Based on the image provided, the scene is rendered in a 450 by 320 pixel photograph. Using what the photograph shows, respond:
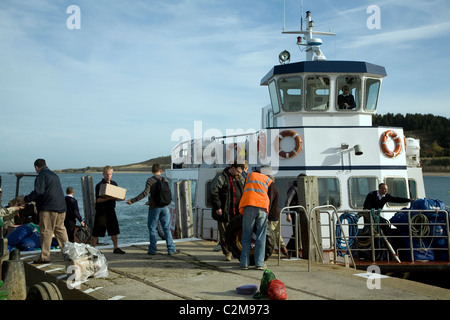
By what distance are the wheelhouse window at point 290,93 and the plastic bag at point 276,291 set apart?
800cm

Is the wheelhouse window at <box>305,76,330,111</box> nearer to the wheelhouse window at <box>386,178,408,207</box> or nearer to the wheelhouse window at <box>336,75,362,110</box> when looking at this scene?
the wheelhouse window at <box>336,75,362,110</box>

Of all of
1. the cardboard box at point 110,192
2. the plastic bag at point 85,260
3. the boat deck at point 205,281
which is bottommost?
the boat deck at point 205,281

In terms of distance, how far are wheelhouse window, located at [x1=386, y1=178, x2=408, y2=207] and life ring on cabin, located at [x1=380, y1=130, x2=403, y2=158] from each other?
704 millimetres

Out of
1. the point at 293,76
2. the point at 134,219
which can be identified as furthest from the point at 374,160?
the point at 134,219

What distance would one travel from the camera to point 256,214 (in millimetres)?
7395

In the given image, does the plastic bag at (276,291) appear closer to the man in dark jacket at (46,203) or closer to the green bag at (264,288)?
the green bag at (264,288)

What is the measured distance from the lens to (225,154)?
13656 mm

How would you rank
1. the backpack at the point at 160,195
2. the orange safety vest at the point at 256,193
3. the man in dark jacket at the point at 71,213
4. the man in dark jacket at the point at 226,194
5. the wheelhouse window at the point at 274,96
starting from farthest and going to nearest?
1. the wheelhouse window at the point at 274,96
2. the man in dark jacket at the point at 71,213
3. the backpack at the point at 160,195
4. the man in dark jacket at the point at 226,194
5. the orange safety vest at the point at 256,193

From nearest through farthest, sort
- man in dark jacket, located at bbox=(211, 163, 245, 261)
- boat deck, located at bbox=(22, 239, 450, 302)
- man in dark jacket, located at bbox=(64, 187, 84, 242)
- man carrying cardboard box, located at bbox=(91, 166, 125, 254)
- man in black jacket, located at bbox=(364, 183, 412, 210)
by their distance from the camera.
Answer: boat deck, located at bbox=(22, 239, 450, 302)
man in dark jacket, located at bbox=(211, 163, 245, 261)
man carrying cardboard box, located at bbox=(91, 166, 125, 254)
man in black jacket, located at bbox=(364, 183, 412, 210)
man in dark jacket, located at bbox=(64, 187, 84, 242)

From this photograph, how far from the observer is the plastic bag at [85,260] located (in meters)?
6.71

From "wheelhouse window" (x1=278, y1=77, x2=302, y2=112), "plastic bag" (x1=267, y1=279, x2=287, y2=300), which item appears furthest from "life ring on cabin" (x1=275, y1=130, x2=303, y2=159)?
"plastic bag" (x1=267, y1=279, x2=287, y2=300)

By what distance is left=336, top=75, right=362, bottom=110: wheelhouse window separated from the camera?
1278 cm

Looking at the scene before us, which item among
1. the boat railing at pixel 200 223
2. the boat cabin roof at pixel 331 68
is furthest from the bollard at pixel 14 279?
the boat cabin roof at pixel 331 68
